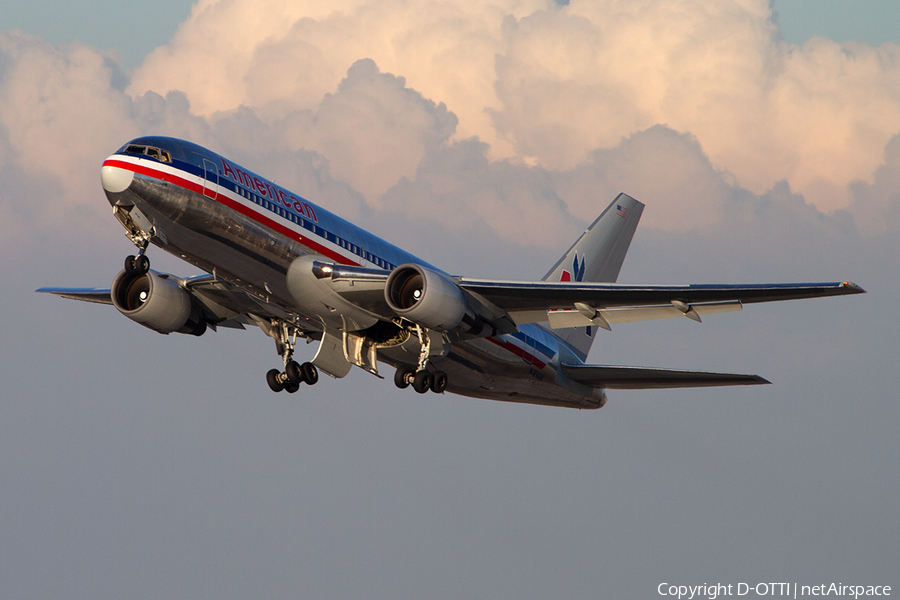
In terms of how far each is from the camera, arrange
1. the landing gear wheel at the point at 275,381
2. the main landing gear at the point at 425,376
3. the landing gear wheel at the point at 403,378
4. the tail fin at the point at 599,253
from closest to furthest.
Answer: the main landing gear at the point at 425,376 < the landing gear wheel at the point at 403,378 < the landing gear wheel at the point at 275,381 < the tail fin at the point at 599,253

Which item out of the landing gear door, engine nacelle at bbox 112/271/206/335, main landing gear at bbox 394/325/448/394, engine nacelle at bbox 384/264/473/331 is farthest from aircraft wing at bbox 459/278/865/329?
engine nacelle at bbox 112/271/206/335

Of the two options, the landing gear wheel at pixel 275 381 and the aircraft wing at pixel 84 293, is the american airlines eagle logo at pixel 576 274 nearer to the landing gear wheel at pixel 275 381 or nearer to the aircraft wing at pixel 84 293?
the landing gear wheel at pixel 275 381

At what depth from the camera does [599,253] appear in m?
47.4

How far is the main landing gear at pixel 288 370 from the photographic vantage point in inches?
1529

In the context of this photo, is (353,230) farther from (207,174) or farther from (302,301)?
(207,174)

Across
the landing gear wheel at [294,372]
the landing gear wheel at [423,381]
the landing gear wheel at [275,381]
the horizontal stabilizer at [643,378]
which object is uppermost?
the horizontal stabilizer at [643,378]

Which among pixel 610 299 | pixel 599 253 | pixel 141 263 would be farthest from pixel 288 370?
pixel 599 253

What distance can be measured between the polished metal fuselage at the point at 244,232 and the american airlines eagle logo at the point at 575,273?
30.7 feet

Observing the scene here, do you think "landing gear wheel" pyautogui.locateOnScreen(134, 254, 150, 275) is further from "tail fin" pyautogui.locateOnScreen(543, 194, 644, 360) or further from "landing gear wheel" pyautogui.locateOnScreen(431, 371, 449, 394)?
"tail fin" pyautogui.locateOnScreen(543, 194, 644, 360)

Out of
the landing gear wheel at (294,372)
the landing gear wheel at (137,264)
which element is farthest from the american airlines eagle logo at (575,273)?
the landing gear wheel at (137,264)

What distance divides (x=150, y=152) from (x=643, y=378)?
65.9 feet

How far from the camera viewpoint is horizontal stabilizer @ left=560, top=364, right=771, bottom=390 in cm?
3719

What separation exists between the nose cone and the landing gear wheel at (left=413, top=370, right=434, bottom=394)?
11.1 m

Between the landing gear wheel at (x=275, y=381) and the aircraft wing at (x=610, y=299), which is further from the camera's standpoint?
the landing gear wheel at (x=275, y=381)
